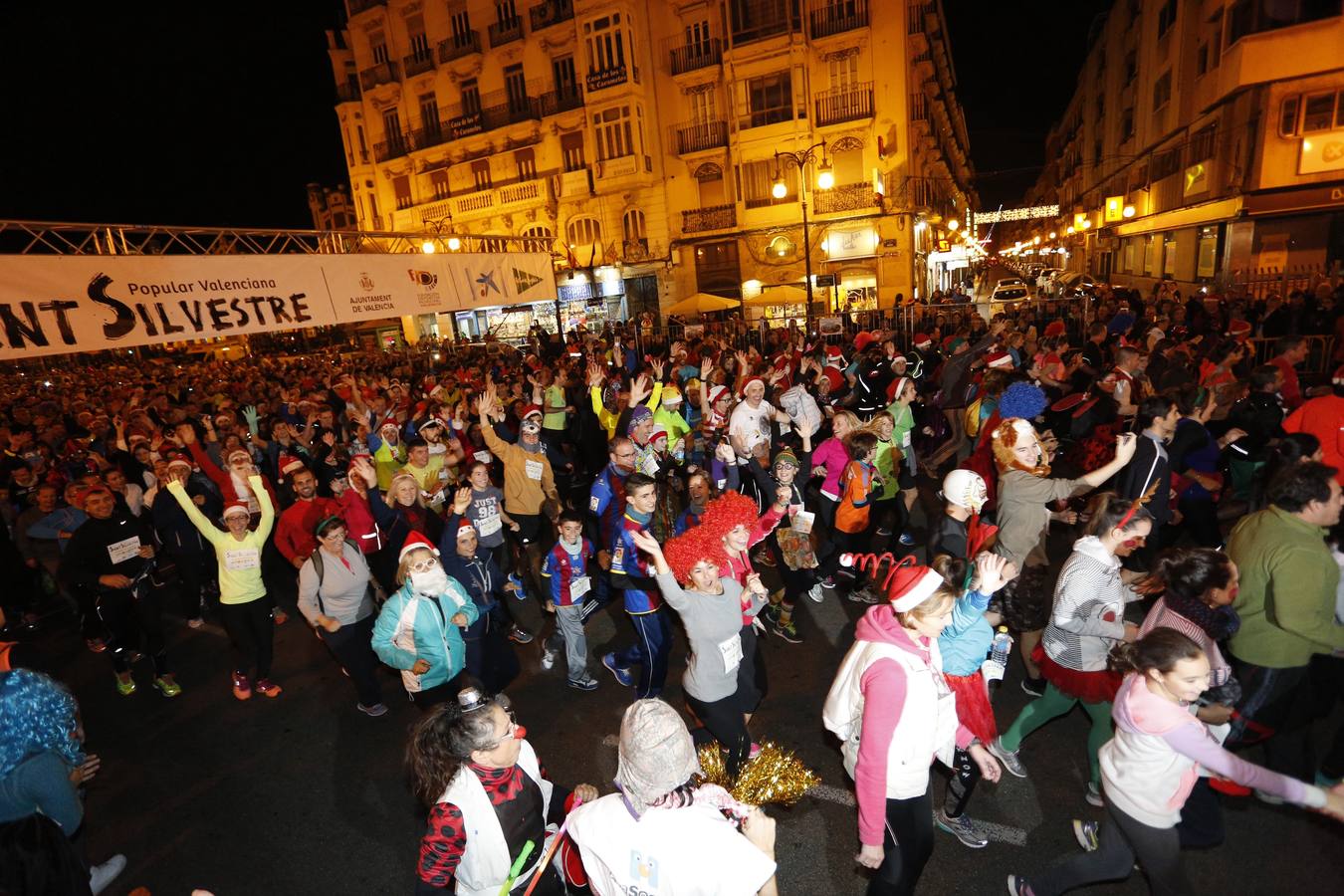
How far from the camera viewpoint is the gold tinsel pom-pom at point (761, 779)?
9.40ft

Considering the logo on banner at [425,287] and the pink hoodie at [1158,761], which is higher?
the logo on banner at [425,287]

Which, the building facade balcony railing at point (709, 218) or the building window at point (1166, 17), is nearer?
the building window at point (1166, 17)

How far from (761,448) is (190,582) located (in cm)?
616

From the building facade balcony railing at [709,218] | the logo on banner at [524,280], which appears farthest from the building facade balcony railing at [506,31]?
the logo on banner at [524,280]

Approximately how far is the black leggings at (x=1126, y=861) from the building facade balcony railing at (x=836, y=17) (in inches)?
1177

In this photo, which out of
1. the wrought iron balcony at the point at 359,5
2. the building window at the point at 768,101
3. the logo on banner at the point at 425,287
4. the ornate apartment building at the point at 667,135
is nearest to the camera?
the logo on banner at the point at 425,287

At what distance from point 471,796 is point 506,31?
3764 centimetres

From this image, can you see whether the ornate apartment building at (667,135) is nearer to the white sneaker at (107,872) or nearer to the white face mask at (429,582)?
the white face mask at (429,582)

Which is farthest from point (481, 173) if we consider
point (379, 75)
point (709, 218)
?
point (709, 218)

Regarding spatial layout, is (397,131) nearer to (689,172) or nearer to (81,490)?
(689,172)

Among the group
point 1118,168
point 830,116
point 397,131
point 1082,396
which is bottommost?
point 1082,396

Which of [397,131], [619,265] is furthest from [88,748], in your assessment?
[397,131]

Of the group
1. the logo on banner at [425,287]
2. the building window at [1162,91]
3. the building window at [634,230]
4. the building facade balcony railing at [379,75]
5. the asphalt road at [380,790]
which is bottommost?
the asphalt road at [380,790]

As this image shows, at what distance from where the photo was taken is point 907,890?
2715mm
